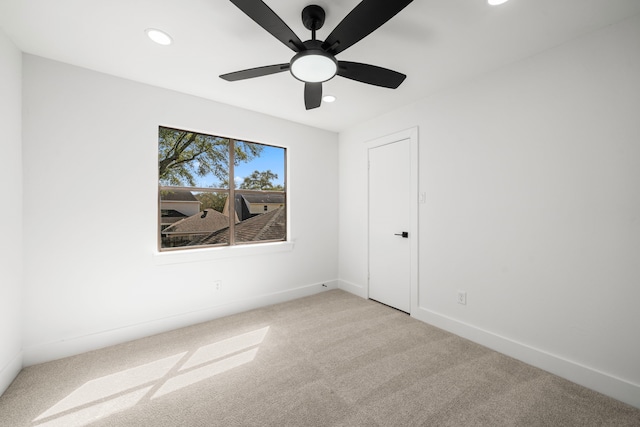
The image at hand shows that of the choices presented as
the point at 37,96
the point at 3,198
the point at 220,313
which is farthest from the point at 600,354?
the point at 37,96

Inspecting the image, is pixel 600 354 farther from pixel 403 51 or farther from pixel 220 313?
pixel 220 313

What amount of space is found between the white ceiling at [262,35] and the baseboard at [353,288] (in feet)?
8.67

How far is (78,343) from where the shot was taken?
2.34 m

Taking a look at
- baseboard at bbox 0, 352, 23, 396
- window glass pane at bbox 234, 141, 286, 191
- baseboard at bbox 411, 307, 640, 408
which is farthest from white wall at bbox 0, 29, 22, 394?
baseboard at bbox 411, 307, 640, 408

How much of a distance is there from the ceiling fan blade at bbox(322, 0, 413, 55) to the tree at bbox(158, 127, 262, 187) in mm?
2113

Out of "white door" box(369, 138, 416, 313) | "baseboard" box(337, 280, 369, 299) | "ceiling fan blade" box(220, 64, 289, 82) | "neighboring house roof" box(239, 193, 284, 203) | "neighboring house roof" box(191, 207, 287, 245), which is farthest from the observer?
"baseboard" box(337, 280, 369, 299)

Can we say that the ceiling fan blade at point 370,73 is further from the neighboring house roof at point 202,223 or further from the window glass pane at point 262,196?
the neighboring house roof at point 202,223

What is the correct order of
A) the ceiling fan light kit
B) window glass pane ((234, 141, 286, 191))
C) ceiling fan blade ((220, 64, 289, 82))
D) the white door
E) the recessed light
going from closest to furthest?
the ceiling fan light kit < ceiling fan blade ((220, 64, 289, 82)) < the recessed light < the white door < window glass pane ((234, 141, 286, 191))

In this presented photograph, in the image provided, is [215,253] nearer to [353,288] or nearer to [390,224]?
[353,288]

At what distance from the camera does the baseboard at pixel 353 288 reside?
12.4 feet

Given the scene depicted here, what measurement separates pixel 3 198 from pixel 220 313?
6.79ft

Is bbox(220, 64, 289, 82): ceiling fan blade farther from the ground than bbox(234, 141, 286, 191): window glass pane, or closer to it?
farther from the ground

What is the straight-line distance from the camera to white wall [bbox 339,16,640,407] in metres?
1.78

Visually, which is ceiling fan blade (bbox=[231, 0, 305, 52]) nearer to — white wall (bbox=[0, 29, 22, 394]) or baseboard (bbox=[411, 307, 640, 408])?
white wall (bbox=[0, 29, 22, 394])
